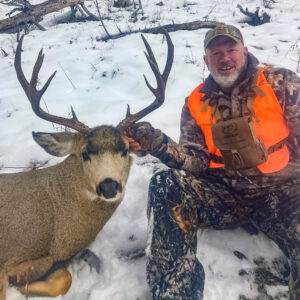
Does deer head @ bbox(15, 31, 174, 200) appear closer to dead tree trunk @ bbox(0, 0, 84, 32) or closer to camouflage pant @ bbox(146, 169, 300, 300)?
camouflage pant @ bbox(146, 169, 300, 300)

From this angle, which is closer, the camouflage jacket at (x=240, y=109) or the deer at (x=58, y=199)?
the deer at (x=58, y=199)

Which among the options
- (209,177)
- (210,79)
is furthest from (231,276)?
(210,79)

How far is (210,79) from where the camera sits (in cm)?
356

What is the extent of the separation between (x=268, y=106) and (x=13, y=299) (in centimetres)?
313

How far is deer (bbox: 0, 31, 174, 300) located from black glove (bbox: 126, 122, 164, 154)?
135 millimetres

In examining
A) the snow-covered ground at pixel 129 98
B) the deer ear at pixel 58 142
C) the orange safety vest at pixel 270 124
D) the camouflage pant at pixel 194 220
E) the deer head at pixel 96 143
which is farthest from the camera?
the deer ear at pixel 58 142

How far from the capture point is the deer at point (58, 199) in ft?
9.83

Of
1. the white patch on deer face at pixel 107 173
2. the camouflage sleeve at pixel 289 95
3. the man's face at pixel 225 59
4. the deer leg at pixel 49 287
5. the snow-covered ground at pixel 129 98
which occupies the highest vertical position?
the man's face at pixel 225 59

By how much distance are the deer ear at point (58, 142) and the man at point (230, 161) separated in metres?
0.68

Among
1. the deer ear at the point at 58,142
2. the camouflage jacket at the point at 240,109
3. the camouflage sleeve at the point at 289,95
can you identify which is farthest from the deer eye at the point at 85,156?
the camouflage sleeve at the point at 289,95

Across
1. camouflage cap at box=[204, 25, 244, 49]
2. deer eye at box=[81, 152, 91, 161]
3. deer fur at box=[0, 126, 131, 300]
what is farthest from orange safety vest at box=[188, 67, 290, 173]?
deer eye at box=[81, 152, 91, 161]

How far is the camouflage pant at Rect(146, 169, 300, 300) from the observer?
2.76 metres

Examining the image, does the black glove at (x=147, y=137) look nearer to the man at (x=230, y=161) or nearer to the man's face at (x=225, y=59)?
the man at (x=230, y=161)

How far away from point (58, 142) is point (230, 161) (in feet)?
6.15
